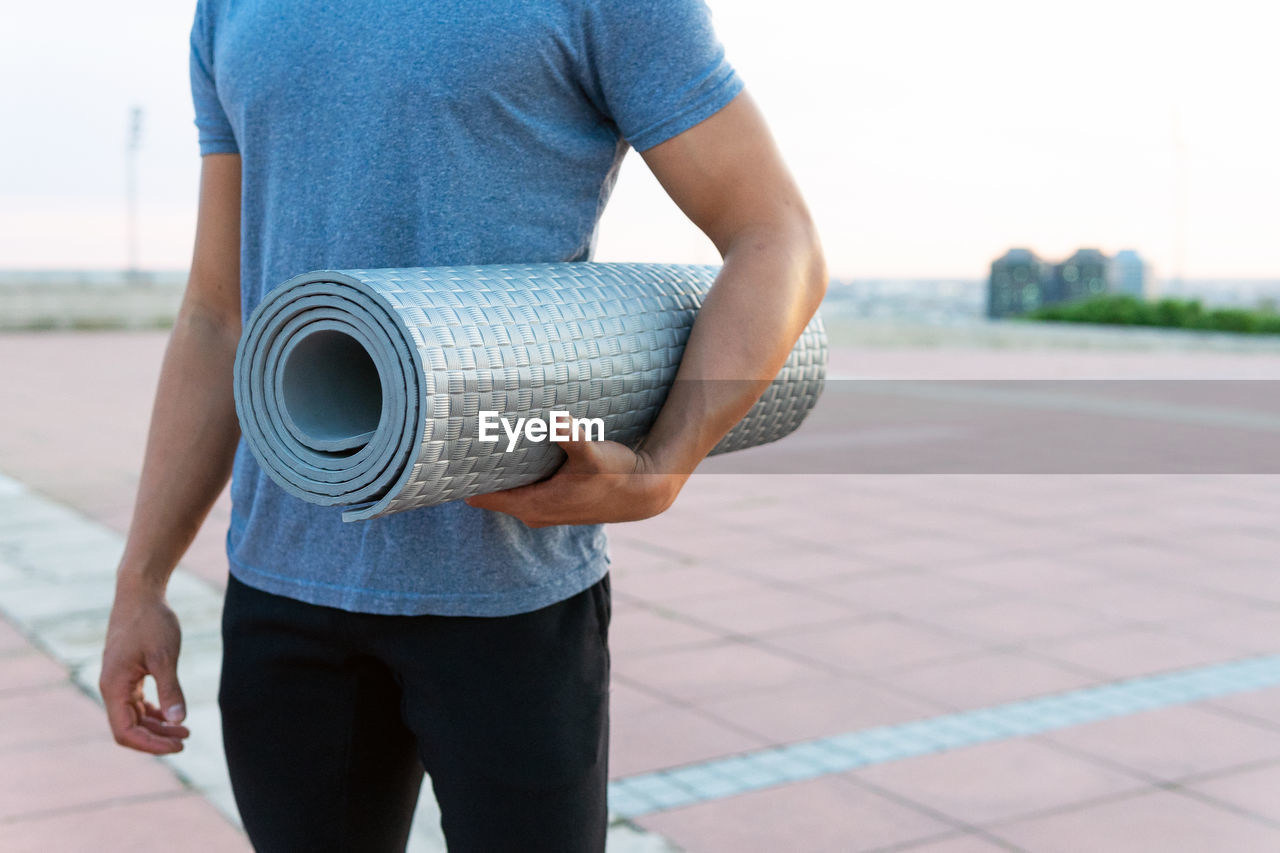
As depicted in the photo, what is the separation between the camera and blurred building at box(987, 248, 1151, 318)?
34406mm

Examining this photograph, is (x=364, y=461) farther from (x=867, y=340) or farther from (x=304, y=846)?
(x=867, y=340)

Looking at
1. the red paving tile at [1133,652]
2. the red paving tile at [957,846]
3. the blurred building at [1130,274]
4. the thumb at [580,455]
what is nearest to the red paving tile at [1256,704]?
the red paving tile at [1133,652]

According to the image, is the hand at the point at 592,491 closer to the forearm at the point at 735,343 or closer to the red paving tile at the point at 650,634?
the forearm at the point at 735,343

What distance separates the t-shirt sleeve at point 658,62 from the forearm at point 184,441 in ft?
2.19

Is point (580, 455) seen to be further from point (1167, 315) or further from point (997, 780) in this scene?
point (1167, 315)

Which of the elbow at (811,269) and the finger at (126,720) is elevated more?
the elbow at (811,269)

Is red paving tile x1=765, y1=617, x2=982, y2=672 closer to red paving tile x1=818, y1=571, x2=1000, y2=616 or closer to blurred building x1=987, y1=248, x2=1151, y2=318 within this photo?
red paving tile x1=818, y1=571, x2=1000, y2=616

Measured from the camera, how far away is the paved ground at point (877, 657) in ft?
10.6

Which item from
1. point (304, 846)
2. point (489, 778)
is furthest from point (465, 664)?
point (304, 846)

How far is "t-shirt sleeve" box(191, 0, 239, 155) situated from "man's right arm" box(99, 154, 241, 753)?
0.02 meters

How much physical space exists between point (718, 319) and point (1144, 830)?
254 centimetres

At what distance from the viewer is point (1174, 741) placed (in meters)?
3.72

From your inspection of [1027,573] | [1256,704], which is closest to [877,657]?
[1256,704]

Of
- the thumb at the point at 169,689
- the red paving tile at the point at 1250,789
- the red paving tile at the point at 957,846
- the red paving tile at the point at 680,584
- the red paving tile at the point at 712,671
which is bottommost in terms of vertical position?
the red paving tile at the point at 680,584
